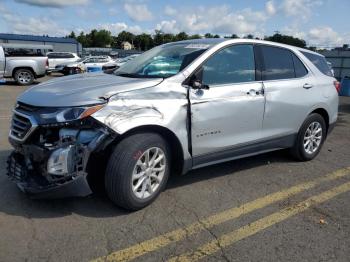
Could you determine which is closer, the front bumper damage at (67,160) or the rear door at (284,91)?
the front bumper damage at (67,160)

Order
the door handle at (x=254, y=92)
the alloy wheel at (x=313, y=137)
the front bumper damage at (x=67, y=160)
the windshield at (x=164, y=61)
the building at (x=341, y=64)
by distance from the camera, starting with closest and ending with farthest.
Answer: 1. the front bumper damage at (x=67, y=160)
2. the windshield at (x=164, y=61)
3. the door handle at (x=254, y=92)
4. the alloy wheel at (x=313, y=137)
5. the building at (x=341, y=64)

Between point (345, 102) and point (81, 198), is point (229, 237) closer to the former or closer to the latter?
point (81, 198)

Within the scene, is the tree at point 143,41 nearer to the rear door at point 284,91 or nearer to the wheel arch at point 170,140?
the rear door at point 284,91

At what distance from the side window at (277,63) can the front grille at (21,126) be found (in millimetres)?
2867

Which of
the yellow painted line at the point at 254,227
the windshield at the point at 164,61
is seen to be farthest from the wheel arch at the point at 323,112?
the windshield at the point at 164,61

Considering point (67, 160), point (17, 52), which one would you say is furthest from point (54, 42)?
point (67, 160)

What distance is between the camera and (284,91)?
506 cm

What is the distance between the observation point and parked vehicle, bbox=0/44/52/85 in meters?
17.3

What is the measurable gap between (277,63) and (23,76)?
15334 millimetres

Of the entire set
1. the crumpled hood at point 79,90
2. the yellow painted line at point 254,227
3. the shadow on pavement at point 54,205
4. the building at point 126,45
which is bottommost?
the yellow painted line at point 254,227

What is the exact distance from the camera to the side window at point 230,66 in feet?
14.2

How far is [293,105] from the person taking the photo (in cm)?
520

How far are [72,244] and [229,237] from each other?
53.8 inches

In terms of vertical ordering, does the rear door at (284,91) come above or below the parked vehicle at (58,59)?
below
